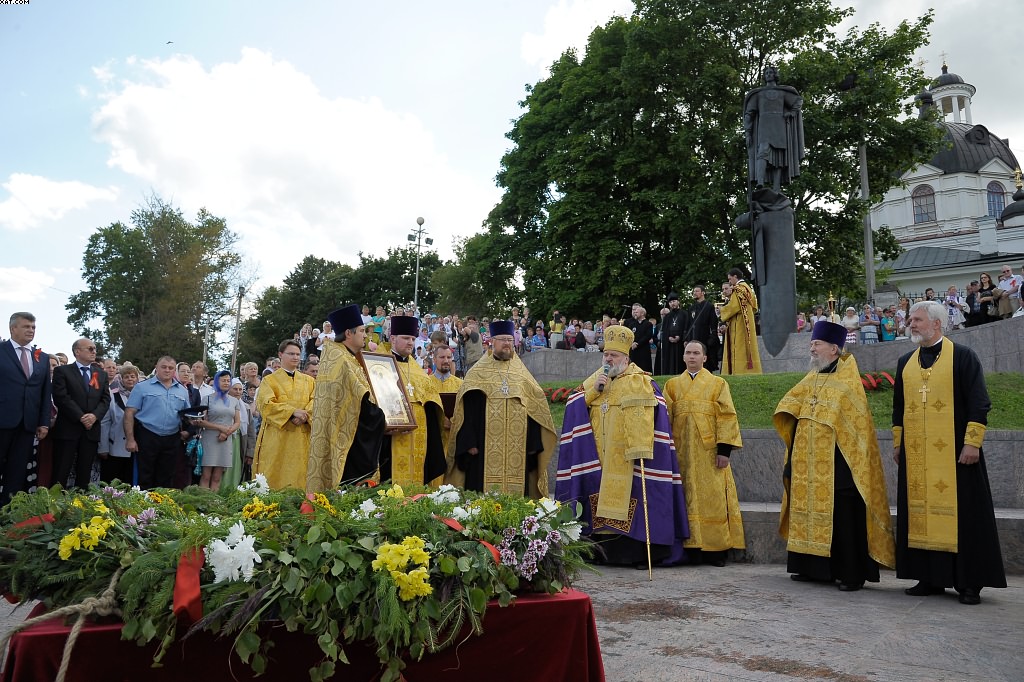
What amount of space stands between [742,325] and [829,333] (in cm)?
721

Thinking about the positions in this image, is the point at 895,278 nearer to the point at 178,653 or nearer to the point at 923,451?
the point at 923,451

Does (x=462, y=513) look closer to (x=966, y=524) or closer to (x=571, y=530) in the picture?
(x=571, y=530)

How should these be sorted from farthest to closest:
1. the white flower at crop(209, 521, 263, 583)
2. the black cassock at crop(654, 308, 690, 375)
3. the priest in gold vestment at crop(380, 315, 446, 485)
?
the black cassock at crop(654, 308, 690, 375)
the priest in gold vestment at crop(380, 315, 446, 485)
the white flower at crop(209, 521, 263, 583)

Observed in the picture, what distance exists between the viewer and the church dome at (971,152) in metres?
62.8

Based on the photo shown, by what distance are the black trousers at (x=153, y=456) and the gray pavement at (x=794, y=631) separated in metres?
5.21

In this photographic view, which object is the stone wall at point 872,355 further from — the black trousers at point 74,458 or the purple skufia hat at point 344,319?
the black trousers at point 74,458

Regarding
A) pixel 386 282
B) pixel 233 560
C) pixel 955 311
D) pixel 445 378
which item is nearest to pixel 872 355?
pixel 955 311

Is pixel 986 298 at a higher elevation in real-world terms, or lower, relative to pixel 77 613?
higher

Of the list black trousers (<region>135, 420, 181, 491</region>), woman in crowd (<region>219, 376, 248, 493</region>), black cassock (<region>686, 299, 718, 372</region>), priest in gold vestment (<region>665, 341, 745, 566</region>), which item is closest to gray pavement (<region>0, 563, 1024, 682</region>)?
priest in gold vestment (<region>665, 341, 745, 566</region>)

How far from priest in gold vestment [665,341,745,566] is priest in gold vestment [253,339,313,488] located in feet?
12.3

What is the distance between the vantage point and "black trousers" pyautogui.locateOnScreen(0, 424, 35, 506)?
768 centimetres

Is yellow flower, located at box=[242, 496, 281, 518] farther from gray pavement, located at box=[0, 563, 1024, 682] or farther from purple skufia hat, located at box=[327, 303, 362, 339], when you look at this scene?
purple skufia hat, located at box=[327, 303, 362, 339]

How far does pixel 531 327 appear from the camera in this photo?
25.1 m

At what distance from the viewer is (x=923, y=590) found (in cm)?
623
